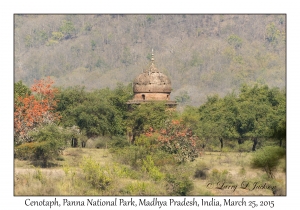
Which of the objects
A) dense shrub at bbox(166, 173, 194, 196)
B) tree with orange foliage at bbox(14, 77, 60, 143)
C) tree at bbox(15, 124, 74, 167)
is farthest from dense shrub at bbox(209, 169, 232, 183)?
tree with orange foliage at bbox(14, 77, 60, 143)

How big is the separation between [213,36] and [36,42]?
35421 mm

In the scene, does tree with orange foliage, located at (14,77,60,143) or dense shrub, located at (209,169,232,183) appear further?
tree with orange foliage, located at (14,77,60,143)

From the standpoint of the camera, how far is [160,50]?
152875 mm

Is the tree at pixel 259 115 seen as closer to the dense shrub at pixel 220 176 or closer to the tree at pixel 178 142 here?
the tree at pixel 178 142

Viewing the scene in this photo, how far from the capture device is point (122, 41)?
528 ft

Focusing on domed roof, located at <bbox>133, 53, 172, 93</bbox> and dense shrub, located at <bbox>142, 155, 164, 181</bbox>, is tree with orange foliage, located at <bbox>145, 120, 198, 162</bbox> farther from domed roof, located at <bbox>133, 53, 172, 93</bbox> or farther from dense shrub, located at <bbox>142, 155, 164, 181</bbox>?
domed roof, located at <bbox>133, 53, 172, 93</bbox>

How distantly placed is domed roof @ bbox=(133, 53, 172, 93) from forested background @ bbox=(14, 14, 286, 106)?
7680 centimetres

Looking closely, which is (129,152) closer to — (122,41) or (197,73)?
(197,73)

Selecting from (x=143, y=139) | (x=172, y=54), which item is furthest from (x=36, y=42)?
(x=143, y=139)

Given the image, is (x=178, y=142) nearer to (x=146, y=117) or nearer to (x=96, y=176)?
(x=146, y=117)

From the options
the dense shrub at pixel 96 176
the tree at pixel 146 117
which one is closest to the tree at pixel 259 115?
the tree at pixel 146 117

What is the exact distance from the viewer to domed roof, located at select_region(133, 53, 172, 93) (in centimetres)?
5628

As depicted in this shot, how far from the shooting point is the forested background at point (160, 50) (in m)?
144

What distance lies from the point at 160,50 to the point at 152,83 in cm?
→ 9696
